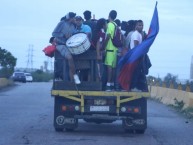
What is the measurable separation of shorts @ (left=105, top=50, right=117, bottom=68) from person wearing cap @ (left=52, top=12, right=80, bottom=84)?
900 millimetres

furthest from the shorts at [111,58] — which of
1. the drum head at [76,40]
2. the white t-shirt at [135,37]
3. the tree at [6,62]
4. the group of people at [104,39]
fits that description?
the tree at [6,62]

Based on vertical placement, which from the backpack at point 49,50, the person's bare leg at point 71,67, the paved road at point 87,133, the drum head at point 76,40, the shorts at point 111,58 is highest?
the drum head at point 76,40

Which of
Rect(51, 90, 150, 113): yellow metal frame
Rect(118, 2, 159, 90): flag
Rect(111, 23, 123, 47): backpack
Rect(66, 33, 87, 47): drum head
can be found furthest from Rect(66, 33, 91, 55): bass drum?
Rect(51, 90, 150, 113): yellow metal frame

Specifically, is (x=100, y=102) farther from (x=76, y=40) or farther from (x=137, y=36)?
(x=137, y=36)

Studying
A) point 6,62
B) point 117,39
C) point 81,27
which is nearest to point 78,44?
point 81,27

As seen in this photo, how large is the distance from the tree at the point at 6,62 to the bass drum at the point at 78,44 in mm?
53489

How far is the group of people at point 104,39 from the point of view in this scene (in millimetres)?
17109

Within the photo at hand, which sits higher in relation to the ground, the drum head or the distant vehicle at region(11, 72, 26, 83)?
the distant vehicle at region(11, 72, 26, 83)

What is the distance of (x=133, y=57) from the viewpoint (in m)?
16.9

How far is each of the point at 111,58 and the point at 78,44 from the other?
965 mm

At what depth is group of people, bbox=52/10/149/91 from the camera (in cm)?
1711

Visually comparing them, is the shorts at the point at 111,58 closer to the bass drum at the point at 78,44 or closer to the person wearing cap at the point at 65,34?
the bass drum at the point at 78,44

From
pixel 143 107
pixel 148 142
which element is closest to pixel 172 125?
pixel 143 107

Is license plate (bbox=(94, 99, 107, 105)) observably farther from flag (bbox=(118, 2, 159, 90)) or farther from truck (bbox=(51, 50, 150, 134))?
flag (bbox=(118, 2, 159, 90))
